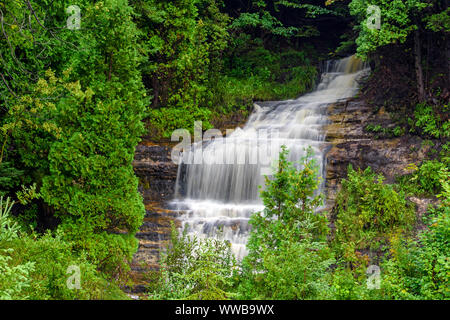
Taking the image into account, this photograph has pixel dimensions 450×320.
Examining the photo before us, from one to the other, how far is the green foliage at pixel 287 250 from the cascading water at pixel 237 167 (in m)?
4.35

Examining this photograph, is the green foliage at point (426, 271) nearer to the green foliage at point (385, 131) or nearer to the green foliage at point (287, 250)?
the green foliage at point (287, 250)

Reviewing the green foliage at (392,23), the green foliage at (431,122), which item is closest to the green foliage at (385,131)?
the green foliage at (431,122)

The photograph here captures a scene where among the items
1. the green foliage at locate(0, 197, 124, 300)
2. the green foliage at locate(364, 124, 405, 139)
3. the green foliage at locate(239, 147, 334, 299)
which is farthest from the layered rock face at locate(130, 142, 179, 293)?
the green foliage at locate(364, 124, 405, 139)

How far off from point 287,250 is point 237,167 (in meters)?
8.21

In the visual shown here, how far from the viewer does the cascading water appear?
1095 centimetres

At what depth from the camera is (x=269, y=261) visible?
14.6 feet

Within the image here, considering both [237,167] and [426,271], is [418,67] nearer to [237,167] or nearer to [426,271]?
[237,167]

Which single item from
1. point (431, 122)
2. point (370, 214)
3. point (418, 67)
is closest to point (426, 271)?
point (370, 214)

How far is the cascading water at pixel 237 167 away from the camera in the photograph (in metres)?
11.0

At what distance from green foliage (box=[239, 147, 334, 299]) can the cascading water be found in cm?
435

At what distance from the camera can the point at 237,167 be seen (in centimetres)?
1276
